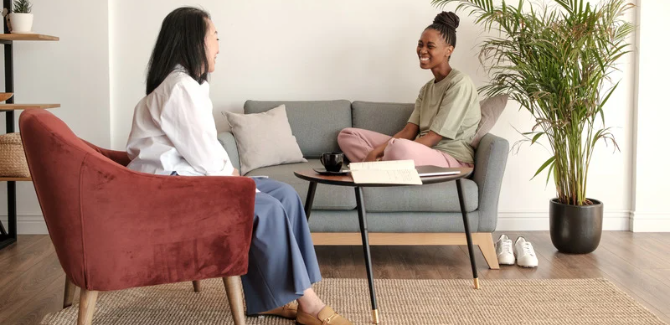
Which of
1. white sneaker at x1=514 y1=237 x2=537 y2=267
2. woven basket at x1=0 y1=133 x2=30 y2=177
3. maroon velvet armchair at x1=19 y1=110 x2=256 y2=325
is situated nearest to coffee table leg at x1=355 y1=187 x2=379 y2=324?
maroon velvet armchair at x1=19 y1=110 x2=256 y2=325

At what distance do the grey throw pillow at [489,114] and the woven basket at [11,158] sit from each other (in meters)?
2.31

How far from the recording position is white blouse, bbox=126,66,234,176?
218 cm

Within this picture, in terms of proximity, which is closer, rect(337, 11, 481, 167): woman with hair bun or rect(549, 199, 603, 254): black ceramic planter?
rect(337, 11, 481, 167): woman with hair bun

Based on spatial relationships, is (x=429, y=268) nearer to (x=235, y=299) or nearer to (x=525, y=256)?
(x=525, y=256)

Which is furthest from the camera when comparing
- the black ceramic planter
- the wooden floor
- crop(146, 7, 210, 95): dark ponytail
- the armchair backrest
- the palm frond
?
the black ceramic planter

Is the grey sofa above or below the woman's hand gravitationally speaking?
below

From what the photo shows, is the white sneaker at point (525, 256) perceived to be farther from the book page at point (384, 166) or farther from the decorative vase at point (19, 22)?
the decorative vase at point (19, 22)

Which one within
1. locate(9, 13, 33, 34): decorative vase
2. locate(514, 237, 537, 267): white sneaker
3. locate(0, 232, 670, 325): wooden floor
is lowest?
locate(0, 232, 670, 325): wooden floor

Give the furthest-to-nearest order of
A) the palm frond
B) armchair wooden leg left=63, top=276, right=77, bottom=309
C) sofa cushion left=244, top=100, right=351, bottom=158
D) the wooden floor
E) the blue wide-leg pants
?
sofa cushion left=244, top=100, right=351, bottom=158 < the palm frond < the wooden floor < armchair wooden leg left=63, top=276, right=77, bottom=309 < the blue wide-leg pants

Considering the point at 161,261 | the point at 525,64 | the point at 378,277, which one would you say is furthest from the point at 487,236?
the point at 161,261

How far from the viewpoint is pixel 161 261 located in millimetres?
2002

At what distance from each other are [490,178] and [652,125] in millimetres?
1458

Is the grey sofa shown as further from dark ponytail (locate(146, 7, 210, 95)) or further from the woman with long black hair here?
dark ponytail (locate(146, 7, 210, 95))

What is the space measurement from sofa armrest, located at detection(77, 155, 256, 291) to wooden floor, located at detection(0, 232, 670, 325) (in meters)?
0.74
